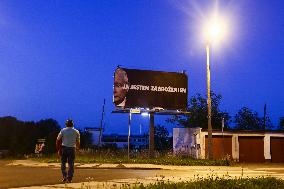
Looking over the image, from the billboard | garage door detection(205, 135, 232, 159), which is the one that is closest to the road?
the billboard

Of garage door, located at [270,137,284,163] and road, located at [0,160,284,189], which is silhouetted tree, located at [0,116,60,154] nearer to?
garage door, located at [270,137,284,163]

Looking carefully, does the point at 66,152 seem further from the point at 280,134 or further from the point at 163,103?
the point at 280,134

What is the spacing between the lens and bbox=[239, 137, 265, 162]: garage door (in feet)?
130

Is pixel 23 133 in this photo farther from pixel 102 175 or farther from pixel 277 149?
pixel 102 175

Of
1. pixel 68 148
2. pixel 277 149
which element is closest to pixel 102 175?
pixel 68 148

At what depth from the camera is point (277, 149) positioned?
4006 cm

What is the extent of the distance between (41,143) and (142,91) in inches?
451

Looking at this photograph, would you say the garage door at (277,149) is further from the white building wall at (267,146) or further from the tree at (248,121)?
the tree at (248,121)

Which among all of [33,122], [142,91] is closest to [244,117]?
[33,122]

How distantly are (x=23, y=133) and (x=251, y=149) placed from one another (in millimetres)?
43806

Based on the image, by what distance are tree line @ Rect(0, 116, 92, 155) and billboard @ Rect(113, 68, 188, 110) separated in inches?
1346

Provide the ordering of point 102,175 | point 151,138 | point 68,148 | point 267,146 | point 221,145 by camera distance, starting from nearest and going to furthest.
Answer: point 68,148 < point 102,175 < point 151,138 < point 221,145 < point 267,146

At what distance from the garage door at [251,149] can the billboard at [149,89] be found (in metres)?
6.21

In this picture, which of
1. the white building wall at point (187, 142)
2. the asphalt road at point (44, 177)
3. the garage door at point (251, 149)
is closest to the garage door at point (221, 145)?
the garage door at point (251, 149)
